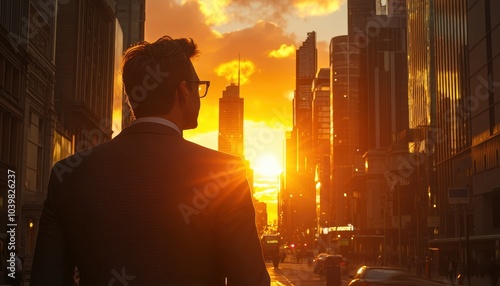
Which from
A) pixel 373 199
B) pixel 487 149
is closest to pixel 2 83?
pixel 487 149

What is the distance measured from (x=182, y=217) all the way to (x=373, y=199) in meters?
166

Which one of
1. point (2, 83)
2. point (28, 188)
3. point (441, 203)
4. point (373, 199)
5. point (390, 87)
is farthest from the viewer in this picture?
point (390, 87)

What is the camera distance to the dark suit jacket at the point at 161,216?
8.98ft

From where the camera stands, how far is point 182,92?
3.11m

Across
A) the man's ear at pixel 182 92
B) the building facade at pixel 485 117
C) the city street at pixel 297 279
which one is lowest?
the city street at pixel 297 279

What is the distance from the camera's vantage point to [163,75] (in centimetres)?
309

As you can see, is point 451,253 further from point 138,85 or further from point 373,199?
point 138,85

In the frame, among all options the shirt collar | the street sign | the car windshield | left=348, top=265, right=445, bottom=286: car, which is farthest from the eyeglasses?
the street sign

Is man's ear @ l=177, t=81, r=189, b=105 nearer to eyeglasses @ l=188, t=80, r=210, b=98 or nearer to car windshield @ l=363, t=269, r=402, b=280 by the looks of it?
eyeglasses @ l=188, t=80, r=210, b=98

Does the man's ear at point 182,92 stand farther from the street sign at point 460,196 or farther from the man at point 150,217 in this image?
the street sign at point 460,196

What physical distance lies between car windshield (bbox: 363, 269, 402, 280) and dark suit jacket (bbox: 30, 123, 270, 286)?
21859 millimetres

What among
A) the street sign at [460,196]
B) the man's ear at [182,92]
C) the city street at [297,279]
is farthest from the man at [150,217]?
the city street at [297,279]

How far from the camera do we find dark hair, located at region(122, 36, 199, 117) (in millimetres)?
3084

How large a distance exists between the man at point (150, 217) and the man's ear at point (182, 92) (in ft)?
0.42
